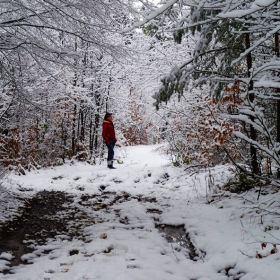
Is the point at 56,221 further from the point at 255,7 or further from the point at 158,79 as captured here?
the point at 158,79

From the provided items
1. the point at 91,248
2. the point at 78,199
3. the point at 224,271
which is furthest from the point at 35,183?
the point at 224,271

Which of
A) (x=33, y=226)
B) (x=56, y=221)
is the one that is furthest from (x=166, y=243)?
(x=33, y=226)

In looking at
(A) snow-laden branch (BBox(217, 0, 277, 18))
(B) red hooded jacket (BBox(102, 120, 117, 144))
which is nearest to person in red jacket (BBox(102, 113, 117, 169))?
(B) red hooded jacket (BBox(102, 120, 117, 144))

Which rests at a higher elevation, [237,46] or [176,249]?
[237,46]

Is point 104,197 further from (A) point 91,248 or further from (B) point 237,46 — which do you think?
(B) point 237,46

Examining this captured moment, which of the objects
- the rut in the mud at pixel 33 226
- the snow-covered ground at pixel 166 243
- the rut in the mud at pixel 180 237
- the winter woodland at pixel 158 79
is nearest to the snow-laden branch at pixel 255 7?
the winter woodland at pixel 158 79

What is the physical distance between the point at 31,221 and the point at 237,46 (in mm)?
4483

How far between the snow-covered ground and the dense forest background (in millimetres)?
648

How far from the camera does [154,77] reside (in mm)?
9070

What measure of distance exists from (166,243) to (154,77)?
641 cm

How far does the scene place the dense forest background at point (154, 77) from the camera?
378cm

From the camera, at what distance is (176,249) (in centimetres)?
347

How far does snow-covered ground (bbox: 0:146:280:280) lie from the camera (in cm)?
279

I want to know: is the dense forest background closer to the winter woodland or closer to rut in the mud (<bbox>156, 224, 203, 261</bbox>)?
the winter woodland
